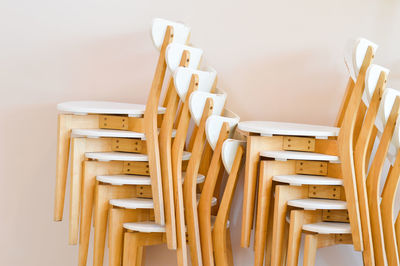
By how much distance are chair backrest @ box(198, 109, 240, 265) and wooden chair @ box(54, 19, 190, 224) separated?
0.54ft

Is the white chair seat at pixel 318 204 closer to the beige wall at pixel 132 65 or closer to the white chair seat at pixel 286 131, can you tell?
the white chair seat at pixel 286 131

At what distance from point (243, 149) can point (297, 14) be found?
730 millimetres

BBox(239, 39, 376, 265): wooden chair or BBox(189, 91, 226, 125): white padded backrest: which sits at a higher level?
BBox(189, 91, 226, 125): white padded backrest

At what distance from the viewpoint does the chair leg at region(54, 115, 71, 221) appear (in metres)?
2.29

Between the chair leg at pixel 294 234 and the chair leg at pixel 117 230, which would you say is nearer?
the chair leg at pixel 294 234

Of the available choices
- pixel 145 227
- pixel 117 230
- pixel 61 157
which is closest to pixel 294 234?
pixel 145 227

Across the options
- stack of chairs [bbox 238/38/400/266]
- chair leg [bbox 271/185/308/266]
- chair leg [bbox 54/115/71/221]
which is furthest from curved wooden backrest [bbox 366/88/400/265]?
chair leg [bbox 54/115/71/221]

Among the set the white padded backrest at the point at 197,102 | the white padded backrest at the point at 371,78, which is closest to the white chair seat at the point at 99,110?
the white padded backrest at the point at 197,102

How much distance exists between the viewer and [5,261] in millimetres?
2832

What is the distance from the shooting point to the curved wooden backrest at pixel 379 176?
6.52 feet

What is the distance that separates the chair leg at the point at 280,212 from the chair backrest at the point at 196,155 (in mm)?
291

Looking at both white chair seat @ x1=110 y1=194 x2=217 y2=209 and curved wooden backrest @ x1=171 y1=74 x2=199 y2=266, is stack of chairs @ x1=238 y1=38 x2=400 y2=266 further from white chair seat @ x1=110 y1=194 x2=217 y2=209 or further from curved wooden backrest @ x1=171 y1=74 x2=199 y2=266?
white chair seat @ x1=110 y1=194 x2=217 y2=209

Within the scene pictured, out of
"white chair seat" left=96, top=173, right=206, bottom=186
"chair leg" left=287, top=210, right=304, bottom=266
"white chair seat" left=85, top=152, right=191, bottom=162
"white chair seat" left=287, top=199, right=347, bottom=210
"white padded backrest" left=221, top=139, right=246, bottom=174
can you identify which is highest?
"white padded backrest" left=221, top=139, right=246, bottom=174

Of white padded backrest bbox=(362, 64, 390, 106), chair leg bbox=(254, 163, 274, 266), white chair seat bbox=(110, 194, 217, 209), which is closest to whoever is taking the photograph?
white padded backrest bbox=(362, 64, 390, 106)
